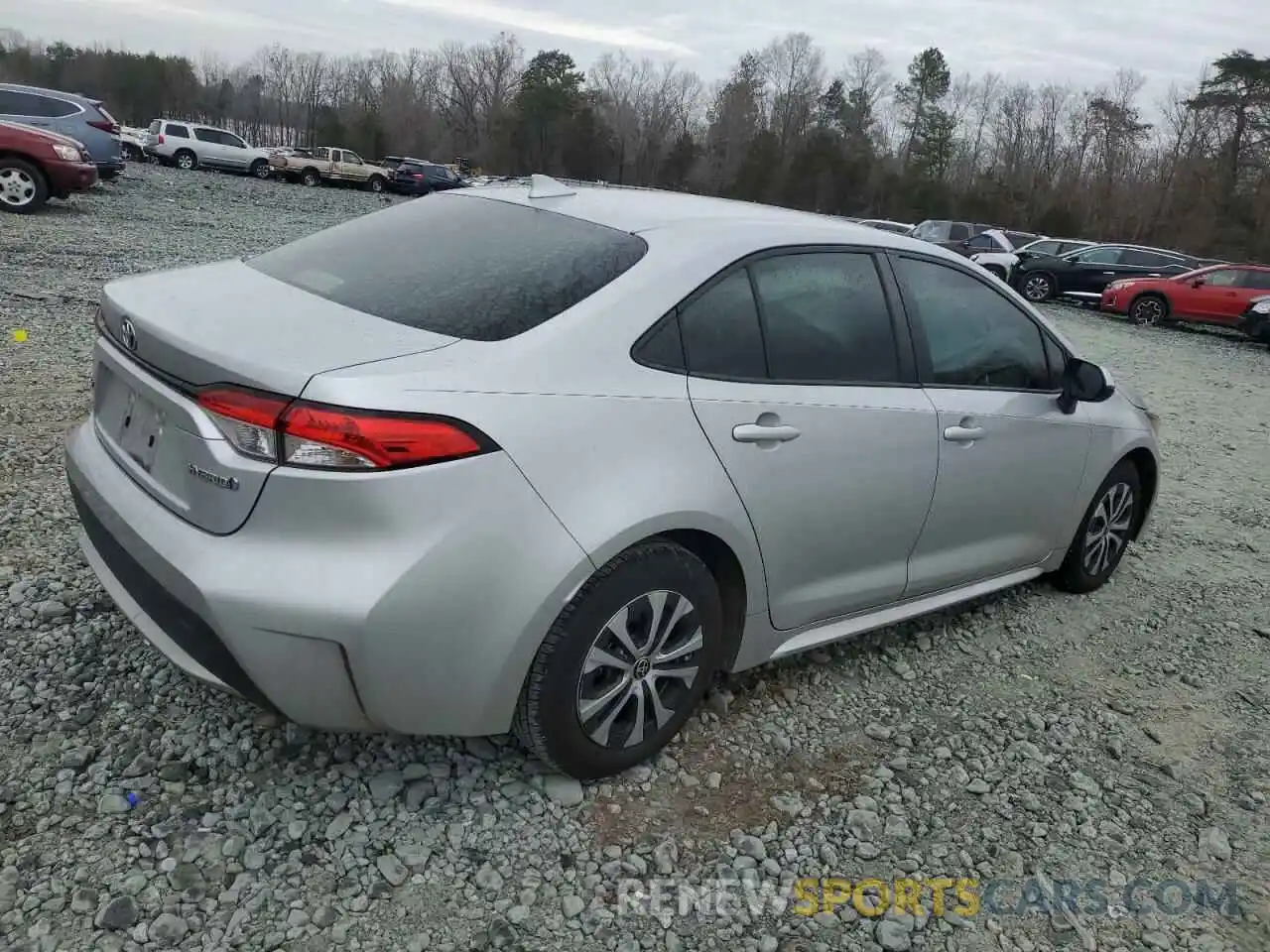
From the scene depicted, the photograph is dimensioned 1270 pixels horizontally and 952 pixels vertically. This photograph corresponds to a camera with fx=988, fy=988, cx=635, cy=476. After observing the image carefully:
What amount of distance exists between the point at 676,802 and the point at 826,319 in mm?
1551

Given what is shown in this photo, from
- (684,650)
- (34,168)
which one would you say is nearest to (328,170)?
(34,168)

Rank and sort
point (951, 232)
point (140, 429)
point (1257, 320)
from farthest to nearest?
1. point (951, 232)
2. point (1257, 320)
3. point (140, 429)

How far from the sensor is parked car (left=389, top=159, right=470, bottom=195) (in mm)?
40281

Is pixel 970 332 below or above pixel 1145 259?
below

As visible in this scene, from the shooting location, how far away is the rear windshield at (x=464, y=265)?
8.54 ft

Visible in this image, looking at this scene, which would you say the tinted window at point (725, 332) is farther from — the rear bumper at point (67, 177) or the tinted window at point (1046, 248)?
the tinted window at point (1046, 248)

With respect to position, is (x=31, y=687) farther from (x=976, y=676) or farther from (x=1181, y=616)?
(x=1181, y=616)

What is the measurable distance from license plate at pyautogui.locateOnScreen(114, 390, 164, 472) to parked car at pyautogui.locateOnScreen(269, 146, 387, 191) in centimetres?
3820

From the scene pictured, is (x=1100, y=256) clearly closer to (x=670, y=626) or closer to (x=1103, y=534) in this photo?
(x=1103, y=534)

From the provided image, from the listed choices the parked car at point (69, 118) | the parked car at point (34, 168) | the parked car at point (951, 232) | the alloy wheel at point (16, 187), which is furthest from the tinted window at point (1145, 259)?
the parked car at point (69, 118)

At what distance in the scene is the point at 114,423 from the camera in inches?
108

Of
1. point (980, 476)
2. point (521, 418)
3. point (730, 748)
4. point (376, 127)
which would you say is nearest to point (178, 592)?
point (521, 418)

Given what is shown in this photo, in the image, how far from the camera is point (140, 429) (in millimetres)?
2590

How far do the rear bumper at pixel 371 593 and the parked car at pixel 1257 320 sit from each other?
64.3 feet
